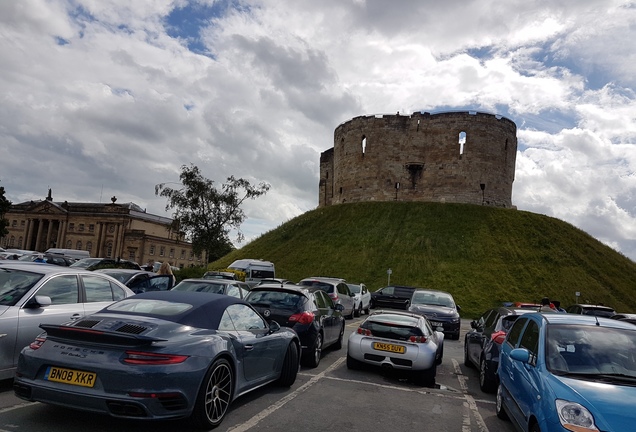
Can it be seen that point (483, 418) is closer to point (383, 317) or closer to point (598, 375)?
point (598, 375)

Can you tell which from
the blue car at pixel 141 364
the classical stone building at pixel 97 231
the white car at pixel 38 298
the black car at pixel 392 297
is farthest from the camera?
the classical stone building at pixel 97 231

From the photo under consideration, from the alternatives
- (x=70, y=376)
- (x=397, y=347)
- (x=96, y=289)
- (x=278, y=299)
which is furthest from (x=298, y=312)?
(x=70, y=376)

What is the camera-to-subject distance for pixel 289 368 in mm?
7516

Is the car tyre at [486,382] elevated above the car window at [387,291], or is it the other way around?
the car window at [387,291]

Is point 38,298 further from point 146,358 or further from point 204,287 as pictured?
point 204,287

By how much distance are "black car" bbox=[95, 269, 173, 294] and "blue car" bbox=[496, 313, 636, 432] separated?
33.8 feet

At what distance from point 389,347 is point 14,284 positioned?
6.15 metres

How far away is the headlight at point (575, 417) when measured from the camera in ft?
13.2

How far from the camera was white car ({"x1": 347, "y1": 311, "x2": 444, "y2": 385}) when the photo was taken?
351 inches

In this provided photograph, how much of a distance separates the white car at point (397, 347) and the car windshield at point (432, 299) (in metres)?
7.61

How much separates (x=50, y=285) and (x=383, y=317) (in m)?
5.93

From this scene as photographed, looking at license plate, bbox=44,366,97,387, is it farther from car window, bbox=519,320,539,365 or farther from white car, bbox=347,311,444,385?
white car, bbox=347,311,444,385

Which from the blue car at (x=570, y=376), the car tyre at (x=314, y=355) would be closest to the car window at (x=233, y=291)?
the car tyre at (x=314, y=355)

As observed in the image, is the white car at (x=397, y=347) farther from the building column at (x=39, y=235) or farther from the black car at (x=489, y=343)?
the building column at (x=39, y=235)
